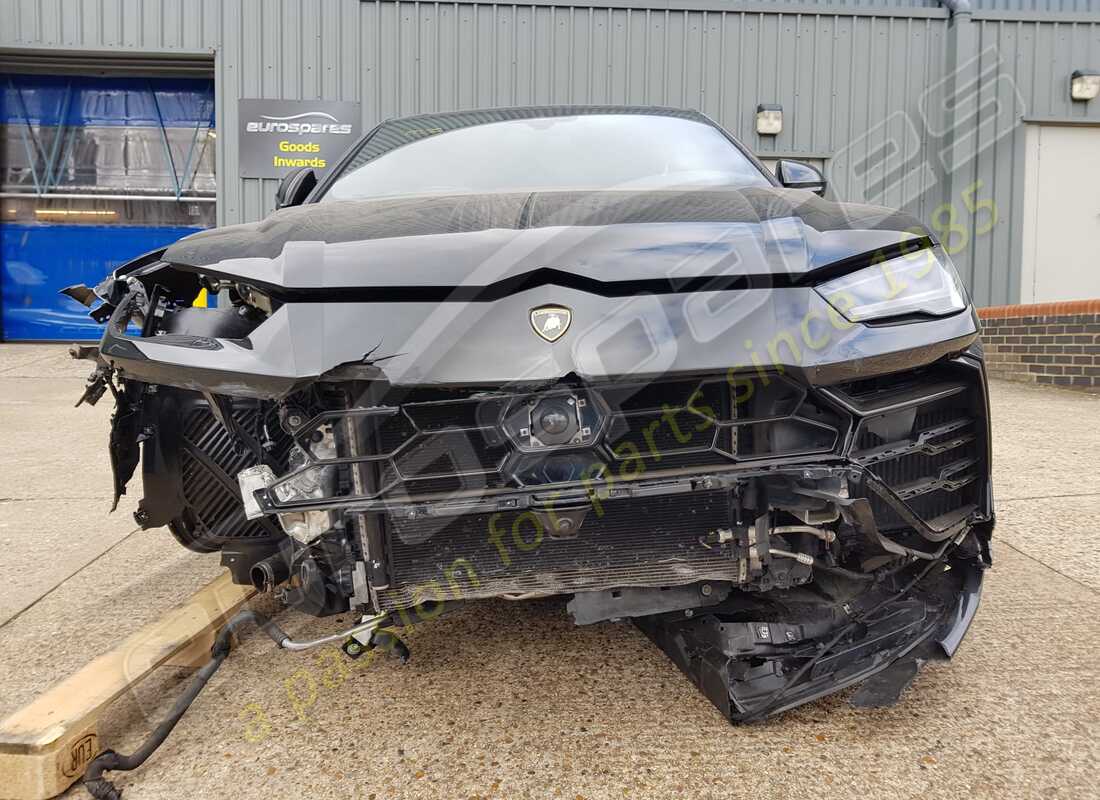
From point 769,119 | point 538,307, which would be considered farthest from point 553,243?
point 769,119

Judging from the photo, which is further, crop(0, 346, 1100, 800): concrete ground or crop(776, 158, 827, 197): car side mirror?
crop(776, 158, 827, 197): car side mirror

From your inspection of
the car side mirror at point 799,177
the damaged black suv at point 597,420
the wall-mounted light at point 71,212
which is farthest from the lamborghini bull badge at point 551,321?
the wall-mounted light at point 71,212

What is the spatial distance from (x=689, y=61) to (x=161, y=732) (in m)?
8.12

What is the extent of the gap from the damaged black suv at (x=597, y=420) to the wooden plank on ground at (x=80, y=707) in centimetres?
33

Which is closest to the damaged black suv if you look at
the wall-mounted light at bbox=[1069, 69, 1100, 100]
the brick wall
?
the brick wall

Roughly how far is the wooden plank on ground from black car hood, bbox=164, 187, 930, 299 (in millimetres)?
902

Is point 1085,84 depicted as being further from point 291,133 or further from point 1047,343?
point 291,133

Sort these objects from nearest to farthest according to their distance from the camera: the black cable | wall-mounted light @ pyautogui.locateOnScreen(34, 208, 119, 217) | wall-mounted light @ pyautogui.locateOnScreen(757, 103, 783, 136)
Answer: the black cable, wall-mounted light @ pyautogui.locateOnScreen(757, 103, 783, 136), wall-mounted light @ pyautogui.locateOnScreen(34, 208, 119, 217)

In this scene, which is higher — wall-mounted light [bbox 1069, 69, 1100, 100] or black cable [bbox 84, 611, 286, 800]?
wall-mounted light [bbox 1069, 69, 1100, 100]

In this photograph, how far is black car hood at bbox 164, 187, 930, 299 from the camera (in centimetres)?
128

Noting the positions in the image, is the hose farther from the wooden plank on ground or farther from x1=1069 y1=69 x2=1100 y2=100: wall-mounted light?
x1=1069 y1=69 x2=1100 y2=100: wall-mounted light

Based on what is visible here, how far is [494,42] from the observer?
7668mm

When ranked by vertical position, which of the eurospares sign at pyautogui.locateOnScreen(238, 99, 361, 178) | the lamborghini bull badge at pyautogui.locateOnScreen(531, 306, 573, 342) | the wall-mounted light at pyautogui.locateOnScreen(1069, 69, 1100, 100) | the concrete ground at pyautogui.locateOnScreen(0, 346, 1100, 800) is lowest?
the concrete ground at pyautogui.locateOnScreen(0, 346, 1100, 800)

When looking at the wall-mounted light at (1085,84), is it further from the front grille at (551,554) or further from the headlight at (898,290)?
the front grille at (551,554)
